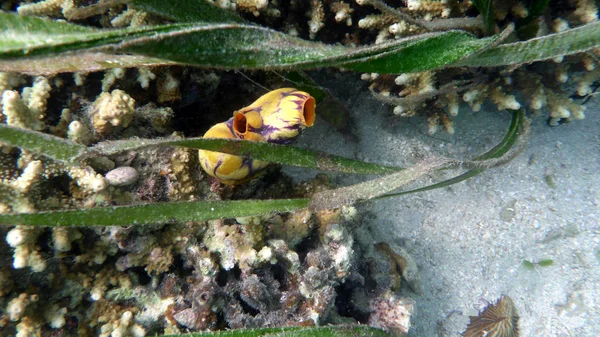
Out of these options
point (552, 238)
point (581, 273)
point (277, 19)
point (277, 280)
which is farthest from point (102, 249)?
point (581, 273)

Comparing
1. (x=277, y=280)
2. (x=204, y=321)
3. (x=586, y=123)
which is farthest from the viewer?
(x=586, y=123)

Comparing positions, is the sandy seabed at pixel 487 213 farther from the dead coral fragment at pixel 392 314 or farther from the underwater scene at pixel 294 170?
the dead coral fragment at pixel 392 314

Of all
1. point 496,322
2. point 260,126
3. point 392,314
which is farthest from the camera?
point 496,322

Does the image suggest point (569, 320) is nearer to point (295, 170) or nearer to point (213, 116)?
point (295, 170)

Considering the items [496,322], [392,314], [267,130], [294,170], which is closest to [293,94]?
[267,130]

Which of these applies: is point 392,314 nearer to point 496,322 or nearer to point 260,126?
point 496,322

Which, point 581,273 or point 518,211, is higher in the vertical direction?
point 518,211

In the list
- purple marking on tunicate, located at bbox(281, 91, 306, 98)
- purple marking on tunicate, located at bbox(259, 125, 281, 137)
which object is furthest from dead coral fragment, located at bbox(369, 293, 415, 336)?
purple marking on tunicate, located at bbox(281, 91, 306, 98)
